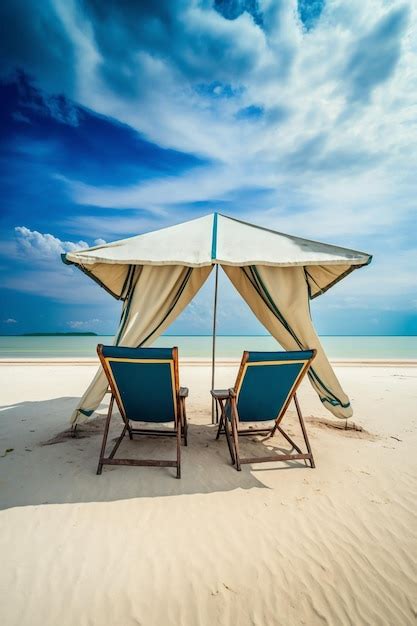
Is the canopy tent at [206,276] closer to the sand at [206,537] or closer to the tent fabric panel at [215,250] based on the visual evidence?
the tent fabric panel at [215,250]

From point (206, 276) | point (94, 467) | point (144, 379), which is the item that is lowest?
point (94, 467)

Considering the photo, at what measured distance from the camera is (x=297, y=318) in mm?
3920

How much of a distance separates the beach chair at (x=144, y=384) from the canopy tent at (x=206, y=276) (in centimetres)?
63

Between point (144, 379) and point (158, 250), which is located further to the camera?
point (158, 250)

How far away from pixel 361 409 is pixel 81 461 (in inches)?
174

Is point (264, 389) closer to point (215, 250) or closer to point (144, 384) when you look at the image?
point (144, 384)

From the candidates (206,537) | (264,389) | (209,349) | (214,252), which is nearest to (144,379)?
(264,389)

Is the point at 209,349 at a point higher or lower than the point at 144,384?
lower

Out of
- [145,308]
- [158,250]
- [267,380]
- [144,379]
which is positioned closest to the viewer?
[144,379]

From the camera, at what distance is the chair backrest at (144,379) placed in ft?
9.54

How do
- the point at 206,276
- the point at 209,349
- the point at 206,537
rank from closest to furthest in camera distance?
1. the point at 206,537
2. the point at 206,276
3. the point at 209,349

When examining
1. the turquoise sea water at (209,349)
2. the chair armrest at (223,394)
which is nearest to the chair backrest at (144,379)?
the chair armrest at (223,394)

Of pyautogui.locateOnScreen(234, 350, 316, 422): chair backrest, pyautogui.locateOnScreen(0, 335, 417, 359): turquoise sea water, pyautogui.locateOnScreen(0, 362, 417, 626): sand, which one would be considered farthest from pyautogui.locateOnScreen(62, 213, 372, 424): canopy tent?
pyautogui.locateOnScreen(0, 335, 417, 359): turquoise sea water

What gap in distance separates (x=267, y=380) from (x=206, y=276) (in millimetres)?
1675
